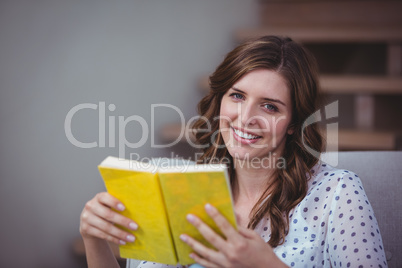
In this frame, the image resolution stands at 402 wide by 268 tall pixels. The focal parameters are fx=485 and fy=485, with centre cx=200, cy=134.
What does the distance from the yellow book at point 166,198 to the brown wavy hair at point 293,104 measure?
362mm

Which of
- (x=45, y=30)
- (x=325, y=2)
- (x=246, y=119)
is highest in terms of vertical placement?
(x=325, y=2)

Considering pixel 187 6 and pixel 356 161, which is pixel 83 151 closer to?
pixel 187 6

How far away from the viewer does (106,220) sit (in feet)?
3.84

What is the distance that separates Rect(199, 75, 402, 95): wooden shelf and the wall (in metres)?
0.92

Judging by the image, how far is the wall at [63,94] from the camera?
2.27 meters

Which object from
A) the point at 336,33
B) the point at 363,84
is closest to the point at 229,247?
the point at 363,84

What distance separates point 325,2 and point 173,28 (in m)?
0.95

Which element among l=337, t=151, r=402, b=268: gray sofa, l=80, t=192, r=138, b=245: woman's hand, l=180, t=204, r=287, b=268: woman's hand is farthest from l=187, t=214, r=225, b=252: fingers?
l=337, t=151, r=402, b=268: gray sofa

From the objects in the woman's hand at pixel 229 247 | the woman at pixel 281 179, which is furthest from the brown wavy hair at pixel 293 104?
the woman's hand at pixel 229 247

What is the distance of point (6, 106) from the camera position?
2.24 metres

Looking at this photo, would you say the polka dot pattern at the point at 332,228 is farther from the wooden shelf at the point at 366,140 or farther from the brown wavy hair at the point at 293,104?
the wooden shelf at the point at 366,140

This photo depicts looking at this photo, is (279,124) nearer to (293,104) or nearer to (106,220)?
(293,104)

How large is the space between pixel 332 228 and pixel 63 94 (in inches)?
63.6

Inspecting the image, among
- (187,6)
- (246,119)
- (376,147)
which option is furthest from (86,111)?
(376,147)
